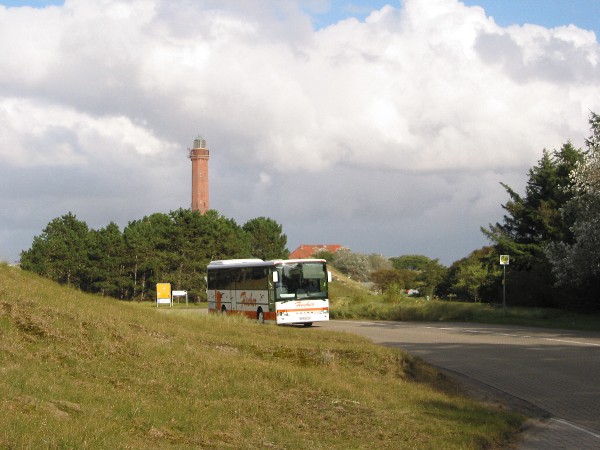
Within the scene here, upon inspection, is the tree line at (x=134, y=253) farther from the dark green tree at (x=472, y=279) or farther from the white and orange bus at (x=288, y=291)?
the white and orange bus at (x=288, y=291)

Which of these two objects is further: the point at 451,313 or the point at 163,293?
the point at 163,293

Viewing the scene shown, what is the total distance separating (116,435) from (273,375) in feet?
16.4

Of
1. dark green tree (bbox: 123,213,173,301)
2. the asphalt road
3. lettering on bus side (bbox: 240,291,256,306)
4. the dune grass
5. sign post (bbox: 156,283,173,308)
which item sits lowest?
the asphalt road

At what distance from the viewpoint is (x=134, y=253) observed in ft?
251

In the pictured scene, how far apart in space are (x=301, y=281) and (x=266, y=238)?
2679 inches

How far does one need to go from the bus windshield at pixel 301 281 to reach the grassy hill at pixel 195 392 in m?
16.6

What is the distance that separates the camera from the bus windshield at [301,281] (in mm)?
32844

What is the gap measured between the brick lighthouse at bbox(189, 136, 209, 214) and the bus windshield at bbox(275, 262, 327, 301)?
69.9 meters

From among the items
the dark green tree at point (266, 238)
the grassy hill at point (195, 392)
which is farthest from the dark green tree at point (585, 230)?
the dark green tree at point (266, 238)

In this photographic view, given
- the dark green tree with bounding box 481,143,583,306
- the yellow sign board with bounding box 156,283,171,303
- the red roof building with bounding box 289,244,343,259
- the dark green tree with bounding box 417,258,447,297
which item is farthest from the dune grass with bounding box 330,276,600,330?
the red roof building with bounding box 289,244,343,259

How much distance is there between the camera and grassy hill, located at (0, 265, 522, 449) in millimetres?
8016

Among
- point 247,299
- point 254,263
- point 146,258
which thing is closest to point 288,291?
point 254,263

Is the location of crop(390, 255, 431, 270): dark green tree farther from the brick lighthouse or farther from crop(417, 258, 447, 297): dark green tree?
the brick lighthouse

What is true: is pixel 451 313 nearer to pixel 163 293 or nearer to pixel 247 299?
pixel 247 299
